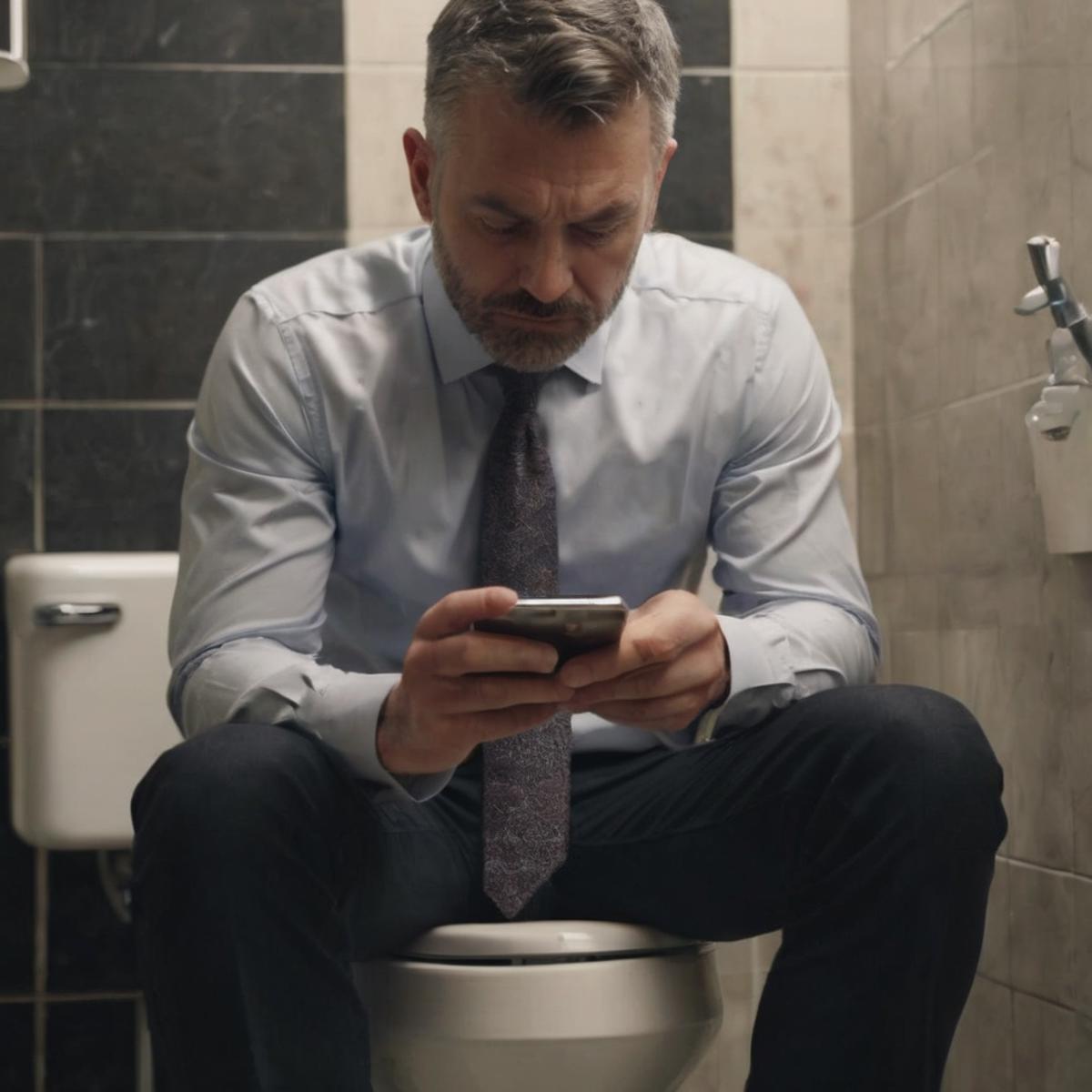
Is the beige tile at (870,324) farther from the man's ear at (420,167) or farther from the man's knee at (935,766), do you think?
the man's knee at (935,766)

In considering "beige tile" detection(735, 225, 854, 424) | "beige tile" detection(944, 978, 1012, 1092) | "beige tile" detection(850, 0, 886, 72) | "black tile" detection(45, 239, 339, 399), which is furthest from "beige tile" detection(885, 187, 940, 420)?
"black tile" detection(45, 239, 339, 399)

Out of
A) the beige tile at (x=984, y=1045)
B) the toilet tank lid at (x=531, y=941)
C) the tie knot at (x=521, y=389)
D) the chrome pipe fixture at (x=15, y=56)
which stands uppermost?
the chrome pipe fixture at (x=15, y=56)

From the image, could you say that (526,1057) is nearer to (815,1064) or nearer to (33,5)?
(815,1064)

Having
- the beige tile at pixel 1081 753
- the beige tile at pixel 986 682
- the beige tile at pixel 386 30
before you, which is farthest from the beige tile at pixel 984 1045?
the beige tile at pixel 386 30

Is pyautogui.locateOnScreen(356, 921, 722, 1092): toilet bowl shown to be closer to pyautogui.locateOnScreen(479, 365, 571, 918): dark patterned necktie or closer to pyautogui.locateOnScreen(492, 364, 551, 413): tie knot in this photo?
pyautogui.locateOnScreen(479, 365, 571, 918): dark patterned necktie

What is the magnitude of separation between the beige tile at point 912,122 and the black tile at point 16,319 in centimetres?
110

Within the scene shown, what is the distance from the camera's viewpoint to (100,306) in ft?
7.19

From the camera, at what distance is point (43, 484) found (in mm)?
2178

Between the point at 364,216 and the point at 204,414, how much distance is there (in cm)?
85

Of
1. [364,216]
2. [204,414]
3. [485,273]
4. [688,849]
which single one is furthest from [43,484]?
[688,849]

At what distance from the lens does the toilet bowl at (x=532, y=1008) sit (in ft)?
4.14

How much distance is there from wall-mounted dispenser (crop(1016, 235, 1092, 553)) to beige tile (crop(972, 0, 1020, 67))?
12.3 inches

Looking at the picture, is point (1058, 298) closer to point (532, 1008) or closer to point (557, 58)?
point (557, 58)

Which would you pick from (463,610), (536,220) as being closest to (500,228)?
(536,220)
